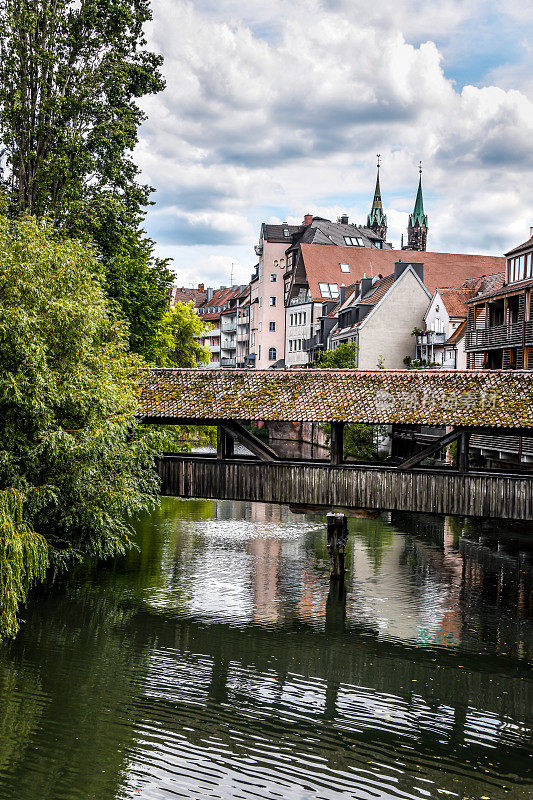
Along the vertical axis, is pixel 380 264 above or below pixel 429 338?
above

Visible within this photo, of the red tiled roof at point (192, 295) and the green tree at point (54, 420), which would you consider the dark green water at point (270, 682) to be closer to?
the green tree at point (54, 420)

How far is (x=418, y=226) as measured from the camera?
8994cm

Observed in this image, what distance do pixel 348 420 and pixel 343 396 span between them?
0.95m

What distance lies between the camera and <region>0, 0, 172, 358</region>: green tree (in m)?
21.6

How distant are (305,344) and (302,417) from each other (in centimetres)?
4140

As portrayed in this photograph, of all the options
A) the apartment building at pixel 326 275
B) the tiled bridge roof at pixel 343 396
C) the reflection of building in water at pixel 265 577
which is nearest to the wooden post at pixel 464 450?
the tiled bridge roof at pixel 343 396

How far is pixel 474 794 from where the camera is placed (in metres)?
8.94

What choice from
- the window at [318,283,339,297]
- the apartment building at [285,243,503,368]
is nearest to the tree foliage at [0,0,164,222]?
the apartment building at [285,243,503,368]

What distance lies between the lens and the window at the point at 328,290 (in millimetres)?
58906

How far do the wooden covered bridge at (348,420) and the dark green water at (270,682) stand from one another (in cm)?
209

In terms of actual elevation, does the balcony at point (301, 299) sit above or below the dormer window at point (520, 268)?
above

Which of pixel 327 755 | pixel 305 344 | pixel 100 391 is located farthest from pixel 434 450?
pixel 305 344

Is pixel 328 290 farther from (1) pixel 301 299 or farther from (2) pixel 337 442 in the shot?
(2) pixel 337 442

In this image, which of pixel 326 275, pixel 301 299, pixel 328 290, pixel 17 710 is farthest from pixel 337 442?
pixel 326 275
